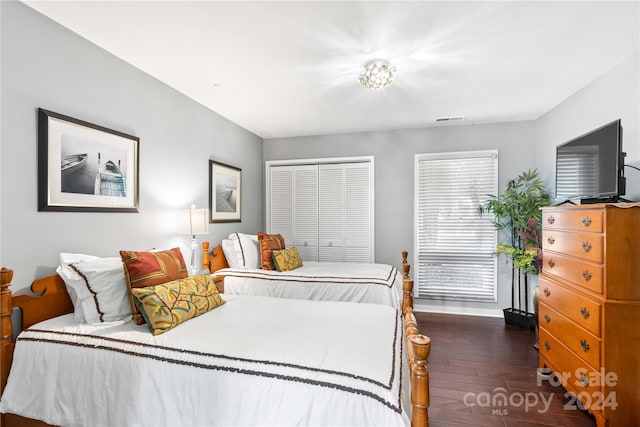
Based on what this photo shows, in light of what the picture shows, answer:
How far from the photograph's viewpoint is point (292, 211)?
15.8ft

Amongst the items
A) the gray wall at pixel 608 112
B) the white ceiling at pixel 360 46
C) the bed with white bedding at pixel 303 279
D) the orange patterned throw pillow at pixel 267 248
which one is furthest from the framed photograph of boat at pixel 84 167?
the gray wall at pixel 608 112

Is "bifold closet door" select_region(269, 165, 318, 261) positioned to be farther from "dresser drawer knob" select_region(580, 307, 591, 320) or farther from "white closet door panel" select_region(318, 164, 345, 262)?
"dresser drawer knob" select_region(580, 307, 591, 320)

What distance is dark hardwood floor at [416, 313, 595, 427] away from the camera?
6.81 ft

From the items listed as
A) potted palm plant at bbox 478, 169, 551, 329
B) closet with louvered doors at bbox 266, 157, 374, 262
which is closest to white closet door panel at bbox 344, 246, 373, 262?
closet with louvered doors at bbox 266, 157, 374, 262

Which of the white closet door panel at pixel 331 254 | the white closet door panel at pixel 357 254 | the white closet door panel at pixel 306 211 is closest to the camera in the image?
the white closet door panel at pixel 357 254

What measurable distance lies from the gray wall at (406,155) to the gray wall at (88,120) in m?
2.11

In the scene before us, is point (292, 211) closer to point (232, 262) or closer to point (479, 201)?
point (232, 262)

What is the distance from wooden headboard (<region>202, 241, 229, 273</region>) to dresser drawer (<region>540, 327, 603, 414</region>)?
3258 millimetres

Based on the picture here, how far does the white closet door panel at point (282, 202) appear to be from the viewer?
4.84 metres

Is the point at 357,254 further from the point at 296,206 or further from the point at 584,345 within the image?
the point at 584,345

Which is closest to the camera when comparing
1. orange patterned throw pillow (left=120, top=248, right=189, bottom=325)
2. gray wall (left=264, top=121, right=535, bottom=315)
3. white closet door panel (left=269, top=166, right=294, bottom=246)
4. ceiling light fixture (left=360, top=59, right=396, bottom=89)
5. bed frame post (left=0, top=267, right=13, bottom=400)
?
bed frame post (left=0, top=267, right=13, bottom=400)


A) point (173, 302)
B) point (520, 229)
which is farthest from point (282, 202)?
point (520, 229)

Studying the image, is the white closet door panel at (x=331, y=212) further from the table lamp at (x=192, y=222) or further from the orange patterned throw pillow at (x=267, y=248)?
the table lamp at (x=192, y=222)

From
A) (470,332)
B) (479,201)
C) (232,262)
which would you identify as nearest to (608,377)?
(470,332)
